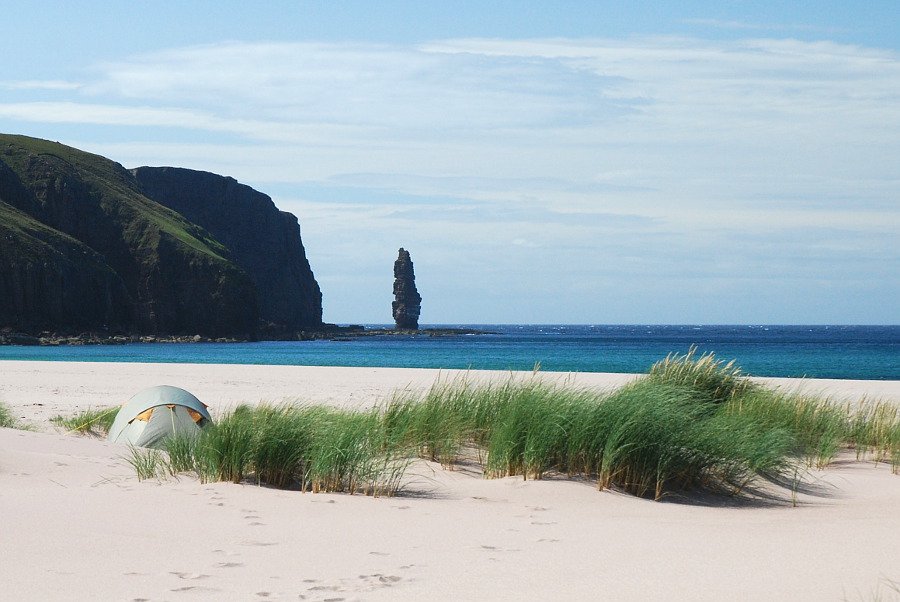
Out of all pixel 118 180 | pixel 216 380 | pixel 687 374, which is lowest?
pixel 216 380

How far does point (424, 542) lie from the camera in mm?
5820

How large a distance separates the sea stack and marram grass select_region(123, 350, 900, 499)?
140 meters

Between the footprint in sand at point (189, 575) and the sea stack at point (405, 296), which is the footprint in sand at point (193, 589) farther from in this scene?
the sea stack at point (405, 296)

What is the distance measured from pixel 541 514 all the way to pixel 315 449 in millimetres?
2100

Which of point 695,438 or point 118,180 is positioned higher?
point 118,180

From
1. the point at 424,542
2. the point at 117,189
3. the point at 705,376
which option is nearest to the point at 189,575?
the point at 424,542

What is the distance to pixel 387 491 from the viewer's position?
757 cm

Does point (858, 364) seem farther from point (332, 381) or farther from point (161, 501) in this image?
point (161, 501)

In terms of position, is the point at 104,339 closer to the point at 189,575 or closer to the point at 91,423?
the point at 91,423

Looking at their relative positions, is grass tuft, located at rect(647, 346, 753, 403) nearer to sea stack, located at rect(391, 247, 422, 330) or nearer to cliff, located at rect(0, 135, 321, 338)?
cliff, located at rect(0, 135, 321, 338)

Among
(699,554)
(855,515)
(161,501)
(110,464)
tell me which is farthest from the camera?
(110,464)

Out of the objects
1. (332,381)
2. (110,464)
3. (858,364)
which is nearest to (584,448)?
(110,464)

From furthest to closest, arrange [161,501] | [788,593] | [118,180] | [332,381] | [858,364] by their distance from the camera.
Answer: [118,180]
[858,364]
[332,381]
[161,501]
[788,593]

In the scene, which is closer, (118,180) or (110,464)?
(110,464)
